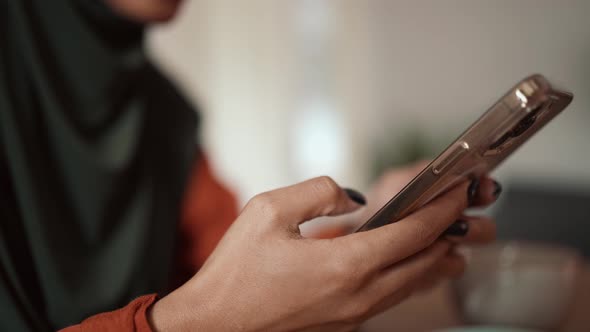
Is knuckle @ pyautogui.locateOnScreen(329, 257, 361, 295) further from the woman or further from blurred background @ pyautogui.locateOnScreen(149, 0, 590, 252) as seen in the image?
blurred background @ pyautogui.locateOnScreen(149, 0, 590, 252)

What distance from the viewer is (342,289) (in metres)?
0.30

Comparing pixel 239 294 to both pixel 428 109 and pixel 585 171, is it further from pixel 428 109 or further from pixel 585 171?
pixel 428 109

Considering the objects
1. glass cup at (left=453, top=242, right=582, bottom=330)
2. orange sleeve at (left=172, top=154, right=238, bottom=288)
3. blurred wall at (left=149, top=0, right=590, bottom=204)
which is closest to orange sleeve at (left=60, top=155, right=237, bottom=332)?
orange sleeve at (left=172, top=154, right=238, bottom=288)

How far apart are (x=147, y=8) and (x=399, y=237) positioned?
1.64ft

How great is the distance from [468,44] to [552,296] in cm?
164

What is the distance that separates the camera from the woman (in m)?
0.30

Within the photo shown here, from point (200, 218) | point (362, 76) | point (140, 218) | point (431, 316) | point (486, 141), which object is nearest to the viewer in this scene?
point (486, 141)

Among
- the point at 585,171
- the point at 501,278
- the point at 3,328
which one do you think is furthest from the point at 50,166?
the point at 585,171

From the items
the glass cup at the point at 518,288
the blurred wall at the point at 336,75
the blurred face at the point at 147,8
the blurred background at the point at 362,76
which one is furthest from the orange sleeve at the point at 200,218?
the blurred wall at the point at 336,75

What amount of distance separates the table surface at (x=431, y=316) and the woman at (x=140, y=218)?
0.42 feet

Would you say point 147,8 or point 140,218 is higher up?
point 147,8

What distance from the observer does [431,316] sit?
1.78 feet

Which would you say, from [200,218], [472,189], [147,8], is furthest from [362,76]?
[472,189]

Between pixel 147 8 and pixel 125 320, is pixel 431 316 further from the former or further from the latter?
pixel 147 8
